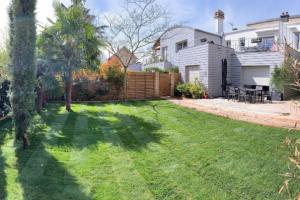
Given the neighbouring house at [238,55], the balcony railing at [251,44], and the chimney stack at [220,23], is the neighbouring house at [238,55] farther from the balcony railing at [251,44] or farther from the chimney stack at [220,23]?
the chimney stack at [220,23]

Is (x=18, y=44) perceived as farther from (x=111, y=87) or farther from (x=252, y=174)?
(x=111, y=87)

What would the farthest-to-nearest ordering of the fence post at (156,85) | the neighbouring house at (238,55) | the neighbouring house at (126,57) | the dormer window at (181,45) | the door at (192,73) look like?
the dormer window at (181,45)
the neighbouring house at (126,57)
the fence post at (156,85)
the door at (192,73)
the neighbouring house at (238,55)

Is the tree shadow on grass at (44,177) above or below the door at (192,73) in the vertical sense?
below

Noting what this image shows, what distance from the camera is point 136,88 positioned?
23.2 meters

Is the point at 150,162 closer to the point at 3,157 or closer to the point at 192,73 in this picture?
the point at 3,157

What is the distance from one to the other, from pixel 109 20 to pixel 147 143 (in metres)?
16.4

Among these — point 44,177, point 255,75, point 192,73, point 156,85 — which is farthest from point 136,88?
point 44,177

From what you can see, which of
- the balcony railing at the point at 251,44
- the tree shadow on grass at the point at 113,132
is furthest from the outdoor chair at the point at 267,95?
the tree shadow on grass at the point at 113,132

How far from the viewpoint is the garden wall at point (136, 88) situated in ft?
70.6

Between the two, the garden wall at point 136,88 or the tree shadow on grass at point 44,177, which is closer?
the tree shadow on grass at point 44,177

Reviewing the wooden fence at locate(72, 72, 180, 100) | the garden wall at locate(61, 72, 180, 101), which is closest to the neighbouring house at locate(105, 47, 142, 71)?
the wooden fence at locate(72, 72, 180, 100)

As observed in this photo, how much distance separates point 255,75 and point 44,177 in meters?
17.0

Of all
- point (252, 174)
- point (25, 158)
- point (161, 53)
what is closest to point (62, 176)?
point (25, 158)

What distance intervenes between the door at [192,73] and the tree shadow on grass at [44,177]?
15.7 meters
